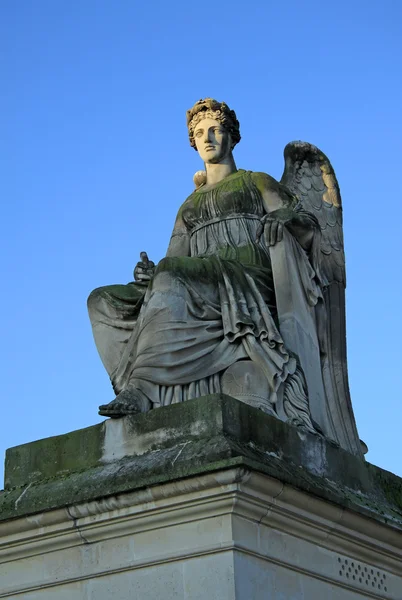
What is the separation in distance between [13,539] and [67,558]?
483 mm

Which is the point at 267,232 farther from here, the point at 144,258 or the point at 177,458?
the point at 177,458

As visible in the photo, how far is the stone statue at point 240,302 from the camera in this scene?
8.98 m

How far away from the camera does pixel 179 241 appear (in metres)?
11.0

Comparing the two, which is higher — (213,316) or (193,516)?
(213,316)

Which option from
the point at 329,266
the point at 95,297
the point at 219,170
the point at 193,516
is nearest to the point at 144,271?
the point at 95,297

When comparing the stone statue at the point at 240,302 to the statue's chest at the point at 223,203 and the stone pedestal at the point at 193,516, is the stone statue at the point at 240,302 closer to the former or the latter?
the statue's chest at the point at 223,203

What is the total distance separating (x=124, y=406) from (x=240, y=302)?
4.73ft

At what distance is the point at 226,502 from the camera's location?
24.9 feet

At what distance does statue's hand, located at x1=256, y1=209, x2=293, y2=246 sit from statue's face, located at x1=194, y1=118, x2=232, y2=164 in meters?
1.49

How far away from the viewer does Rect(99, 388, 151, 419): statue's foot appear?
8578 millimetres

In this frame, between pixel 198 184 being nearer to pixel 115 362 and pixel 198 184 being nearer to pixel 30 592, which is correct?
pixel 115 362

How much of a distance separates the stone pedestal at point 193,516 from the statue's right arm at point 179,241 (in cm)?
269

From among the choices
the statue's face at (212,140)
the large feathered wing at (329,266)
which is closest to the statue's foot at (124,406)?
the large feathered wing at (329,266)

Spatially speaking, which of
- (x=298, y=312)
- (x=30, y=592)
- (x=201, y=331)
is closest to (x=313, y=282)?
(x=298, y=312)
